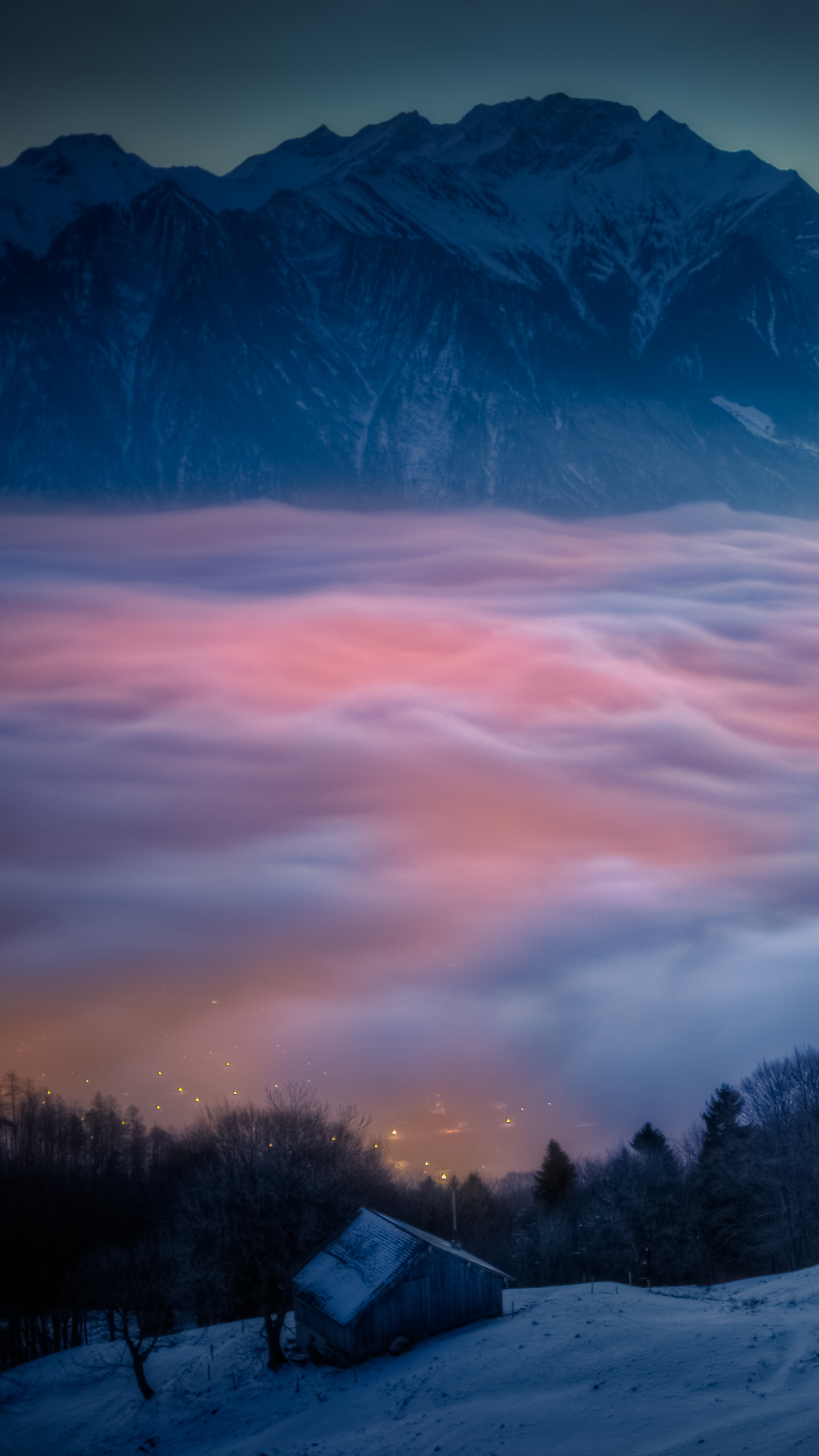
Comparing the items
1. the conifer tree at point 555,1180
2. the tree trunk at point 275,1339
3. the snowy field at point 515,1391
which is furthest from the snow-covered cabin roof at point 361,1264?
the conifer tree at point 555,1180

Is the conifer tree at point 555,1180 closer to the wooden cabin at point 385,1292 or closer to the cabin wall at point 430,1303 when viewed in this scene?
the wooden cabin at point 385,1292

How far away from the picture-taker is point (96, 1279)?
60.5 meters

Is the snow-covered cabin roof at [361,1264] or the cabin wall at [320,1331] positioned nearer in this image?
the cabin wall at [320,1331]

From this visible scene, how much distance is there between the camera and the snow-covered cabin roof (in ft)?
181

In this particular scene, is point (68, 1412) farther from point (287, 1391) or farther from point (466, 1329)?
Result: point (466, 1329)

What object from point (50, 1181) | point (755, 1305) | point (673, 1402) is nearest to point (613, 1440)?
point (673, 1402)

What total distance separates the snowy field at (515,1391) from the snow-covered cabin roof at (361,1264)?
2.98 metres

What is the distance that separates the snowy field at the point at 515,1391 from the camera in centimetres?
3900

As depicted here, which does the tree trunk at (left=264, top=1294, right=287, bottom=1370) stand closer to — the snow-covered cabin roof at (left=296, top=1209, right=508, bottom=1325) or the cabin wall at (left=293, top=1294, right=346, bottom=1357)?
the cabin wall at (left=293, top=1294, right=346, bottom=1357)

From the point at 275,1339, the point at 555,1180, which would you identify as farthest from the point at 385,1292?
the point at 555,1180

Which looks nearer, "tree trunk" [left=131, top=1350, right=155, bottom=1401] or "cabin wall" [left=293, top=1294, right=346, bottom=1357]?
"cabin wall" [left=293, top=1294, right=346, bottom=1357]

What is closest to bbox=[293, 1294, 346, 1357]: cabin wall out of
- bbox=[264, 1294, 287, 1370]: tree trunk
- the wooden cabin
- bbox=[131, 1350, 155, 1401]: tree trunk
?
the wooden cabin

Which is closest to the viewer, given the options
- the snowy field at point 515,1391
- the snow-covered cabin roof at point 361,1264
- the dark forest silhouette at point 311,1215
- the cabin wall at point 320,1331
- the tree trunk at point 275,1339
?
the snowy field at point 515,1391

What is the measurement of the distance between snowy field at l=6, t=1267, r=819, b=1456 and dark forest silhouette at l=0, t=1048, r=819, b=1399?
9.43ft
